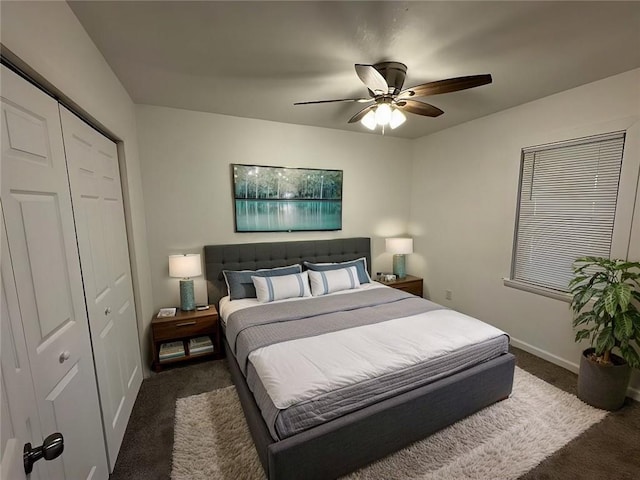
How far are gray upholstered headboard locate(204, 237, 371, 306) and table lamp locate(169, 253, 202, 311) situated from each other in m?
0.26

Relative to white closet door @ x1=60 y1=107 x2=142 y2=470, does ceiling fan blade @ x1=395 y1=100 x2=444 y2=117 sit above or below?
above

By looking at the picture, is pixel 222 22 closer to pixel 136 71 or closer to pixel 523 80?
pixel 136 71

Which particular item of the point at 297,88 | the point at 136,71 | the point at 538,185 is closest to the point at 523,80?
the point at 538,185

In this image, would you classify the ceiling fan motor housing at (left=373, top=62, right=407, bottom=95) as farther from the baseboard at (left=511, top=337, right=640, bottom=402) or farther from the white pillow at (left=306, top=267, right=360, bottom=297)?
the baseboard at (left=511, top=337, right=640, bottom=402)

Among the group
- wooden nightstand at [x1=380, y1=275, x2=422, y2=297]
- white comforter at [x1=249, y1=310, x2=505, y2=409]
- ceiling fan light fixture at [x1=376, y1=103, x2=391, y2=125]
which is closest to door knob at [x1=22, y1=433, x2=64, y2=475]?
white comforter at [x1=249, y1=310, x2=505, y2=409]

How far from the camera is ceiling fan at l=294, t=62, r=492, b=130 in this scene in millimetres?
1664

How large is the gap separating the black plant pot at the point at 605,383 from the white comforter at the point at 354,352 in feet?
2.51

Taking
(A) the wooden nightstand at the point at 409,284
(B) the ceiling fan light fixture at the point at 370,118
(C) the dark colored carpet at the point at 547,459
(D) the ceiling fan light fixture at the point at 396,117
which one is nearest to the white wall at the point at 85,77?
(C) the dark colored carpet at the point at 547,459

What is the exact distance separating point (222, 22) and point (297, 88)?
2.93 ft

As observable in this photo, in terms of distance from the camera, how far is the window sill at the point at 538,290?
8.30ft

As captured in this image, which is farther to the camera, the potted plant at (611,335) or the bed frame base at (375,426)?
the potted plant at (611,335)

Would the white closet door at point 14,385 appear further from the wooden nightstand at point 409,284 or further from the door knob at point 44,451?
the wooden nightstand at point 409,284

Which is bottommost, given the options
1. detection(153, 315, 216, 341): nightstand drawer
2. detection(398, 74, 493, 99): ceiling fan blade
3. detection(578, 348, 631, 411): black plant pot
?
detection(578, 348, 631, 411): black plant pot

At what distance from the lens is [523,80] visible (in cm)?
222
